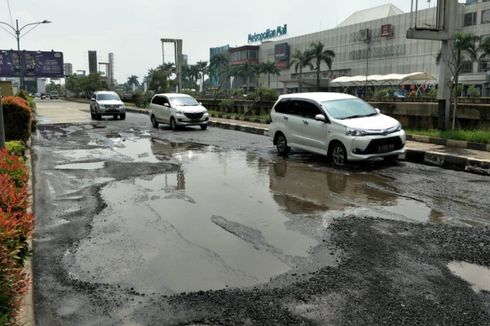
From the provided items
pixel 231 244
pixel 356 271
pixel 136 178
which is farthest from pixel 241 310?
pixel 136 178

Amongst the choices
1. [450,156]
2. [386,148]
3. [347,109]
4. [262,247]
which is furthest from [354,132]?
[262,247]

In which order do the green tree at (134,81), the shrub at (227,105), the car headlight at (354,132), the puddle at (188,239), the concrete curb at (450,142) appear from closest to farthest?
the puddle at (188,239) < the car headlight at (354,132) < the concrete curb at (450,142) < the shrub at (227,105) < the green tree at (134,81)

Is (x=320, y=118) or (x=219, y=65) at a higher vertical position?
(x=219, y=65)

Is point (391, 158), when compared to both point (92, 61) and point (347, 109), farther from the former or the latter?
point (92, 61)

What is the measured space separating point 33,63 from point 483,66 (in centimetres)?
5567

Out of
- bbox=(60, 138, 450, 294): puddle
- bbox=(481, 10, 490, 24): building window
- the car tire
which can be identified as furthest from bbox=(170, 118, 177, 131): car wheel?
bbox=(481, 10, 490, 24): building window

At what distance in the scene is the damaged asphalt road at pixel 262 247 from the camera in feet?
13.2

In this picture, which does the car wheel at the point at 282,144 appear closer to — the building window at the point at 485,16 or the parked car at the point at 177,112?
the parked car at the point at 177,112

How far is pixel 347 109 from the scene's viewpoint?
39.7 ft

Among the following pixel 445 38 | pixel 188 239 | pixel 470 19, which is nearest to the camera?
pixel 188 239

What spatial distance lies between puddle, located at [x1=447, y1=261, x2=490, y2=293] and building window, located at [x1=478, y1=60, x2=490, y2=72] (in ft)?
198

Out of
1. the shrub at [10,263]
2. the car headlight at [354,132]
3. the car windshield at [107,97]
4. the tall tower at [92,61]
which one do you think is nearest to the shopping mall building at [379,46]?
the car windshield at [107,97]

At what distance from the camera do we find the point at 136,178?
10156mm

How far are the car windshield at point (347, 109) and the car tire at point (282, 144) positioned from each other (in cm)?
180
